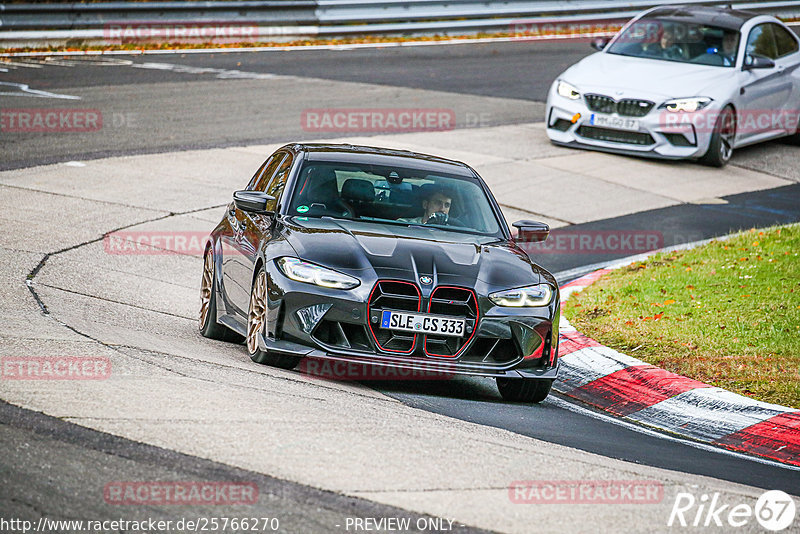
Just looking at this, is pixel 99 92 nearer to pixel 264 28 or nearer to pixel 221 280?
pixel 264 28

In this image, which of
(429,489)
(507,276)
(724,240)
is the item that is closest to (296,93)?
(724,240)

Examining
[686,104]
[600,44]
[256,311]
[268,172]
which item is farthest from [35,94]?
[256,311]

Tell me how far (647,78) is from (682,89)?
0.53m

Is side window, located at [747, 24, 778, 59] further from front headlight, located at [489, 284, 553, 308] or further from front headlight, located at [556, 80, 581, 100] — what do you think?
front headlight, located at [489, 284, 553, 308]

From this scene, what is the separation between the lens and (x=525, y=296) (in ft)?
25.4

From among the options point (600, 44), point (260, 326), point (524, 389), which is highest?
point (600, 44)

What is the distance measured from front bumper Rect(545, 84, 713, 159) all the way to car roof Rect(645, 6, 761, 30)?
7.67 feet

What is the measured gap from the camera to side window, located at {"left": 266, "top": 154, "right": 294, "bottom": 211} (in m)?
8.79

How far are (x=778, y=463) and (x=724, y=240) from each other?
242 inches

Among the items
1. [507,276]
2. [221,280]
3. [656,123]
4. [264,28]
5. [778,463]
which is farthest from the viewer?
[264,28]

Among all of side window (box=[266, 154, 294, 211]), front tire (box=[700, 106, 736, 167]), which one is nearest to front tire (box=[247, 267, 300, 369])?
side window (box=[266, 154, 294, 211])

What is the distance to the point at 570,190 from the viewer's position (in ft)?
51.3

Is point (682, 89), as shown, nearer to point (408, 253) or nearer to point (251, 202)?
point (251, 202)

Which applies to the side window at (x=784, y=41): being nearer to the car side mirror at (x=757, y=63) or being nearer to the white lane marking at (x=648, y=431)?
the car side mirror at (x=757, y=63)
